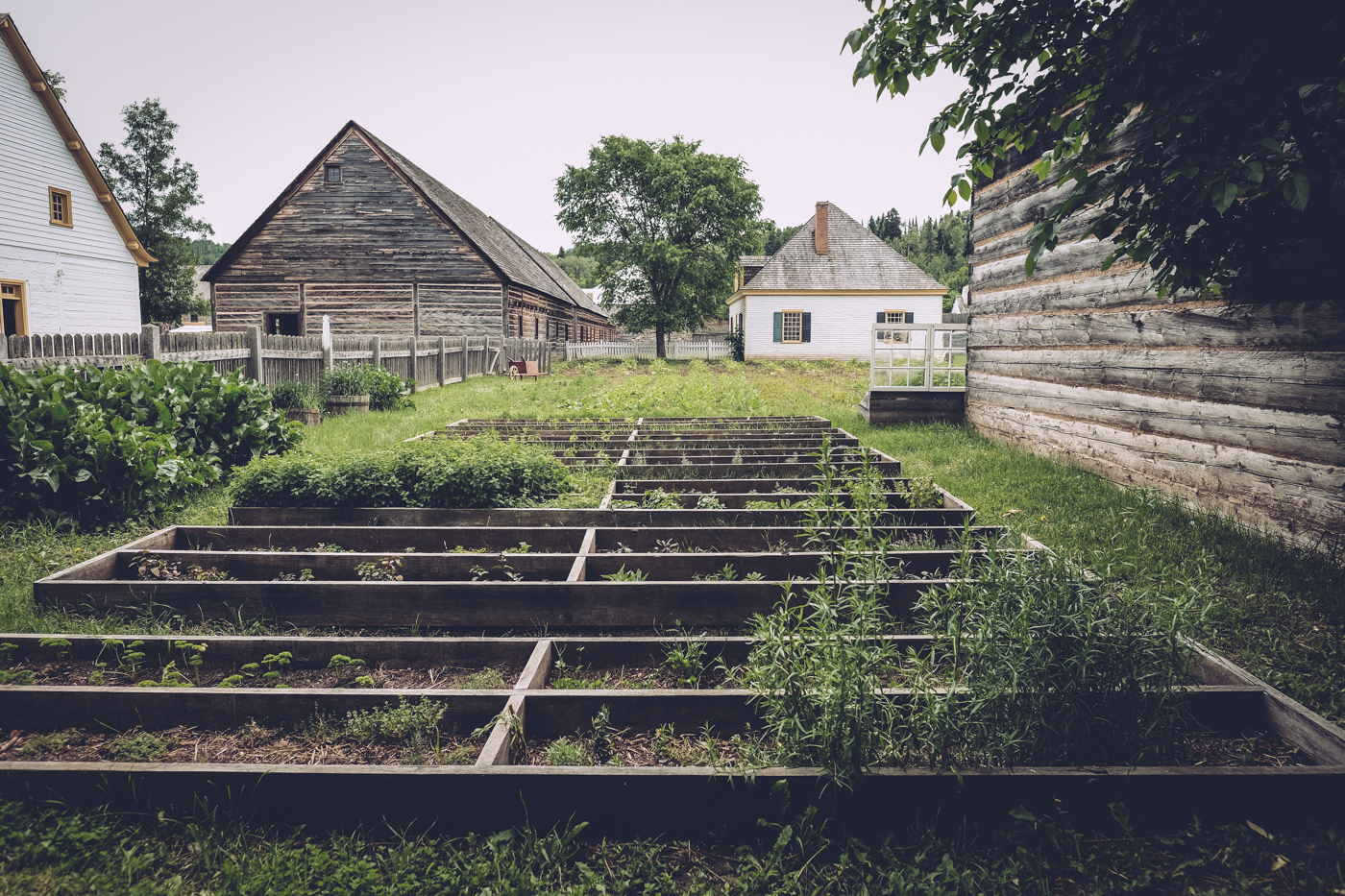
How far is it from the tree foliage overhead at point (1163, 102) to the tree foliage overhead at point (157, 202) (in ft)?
161

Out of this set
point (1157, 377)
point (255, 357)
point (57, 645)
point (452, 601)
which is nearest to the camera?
point (57, 645)

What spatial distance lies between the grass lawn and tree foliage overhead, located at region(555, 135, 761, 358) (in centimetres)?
3139

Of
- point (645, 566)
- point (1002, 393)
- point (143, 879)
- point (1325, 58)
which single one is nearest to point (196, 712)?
point (143, 879)

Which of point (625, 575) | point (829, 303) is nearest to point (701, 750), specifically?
point (625, 575)

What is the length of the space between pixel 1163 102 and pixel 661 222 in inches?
1364

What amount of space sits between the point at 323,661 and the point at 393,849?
1.46 m

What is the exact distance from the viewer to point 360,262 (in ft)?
76.6

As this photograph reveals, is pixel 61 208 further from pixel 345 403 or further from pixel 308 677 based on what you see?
pixel 308 677

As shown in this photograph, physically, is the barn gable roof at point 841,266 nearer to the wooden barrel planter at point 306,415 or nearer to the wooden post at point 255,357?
the wooden post at point 255,357

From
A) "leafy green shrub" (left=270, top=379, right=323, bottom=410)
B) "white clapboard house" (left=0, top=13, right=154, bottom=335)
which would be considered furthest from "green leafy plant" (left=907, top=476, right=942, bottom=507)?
"white clapboard house" (left=0, top=13, right=154, bottom=335)

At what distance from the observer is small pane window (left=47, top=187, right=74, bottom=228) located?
→ 738 inches

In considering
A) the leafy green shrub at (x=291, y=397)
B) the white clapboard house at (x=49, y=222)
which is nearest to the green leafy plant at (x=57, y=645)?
the leafy green shrub at (x=291, y=397)

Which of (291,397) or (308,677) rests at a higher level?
(291,397)

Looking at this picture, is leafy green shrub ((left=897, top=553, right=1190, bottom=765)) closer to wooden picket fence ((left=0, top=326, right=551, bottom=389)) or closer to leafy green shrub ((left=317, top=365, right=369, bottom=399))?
wooden picket fence ((left=0, top=326, right=551, bottom=389))
